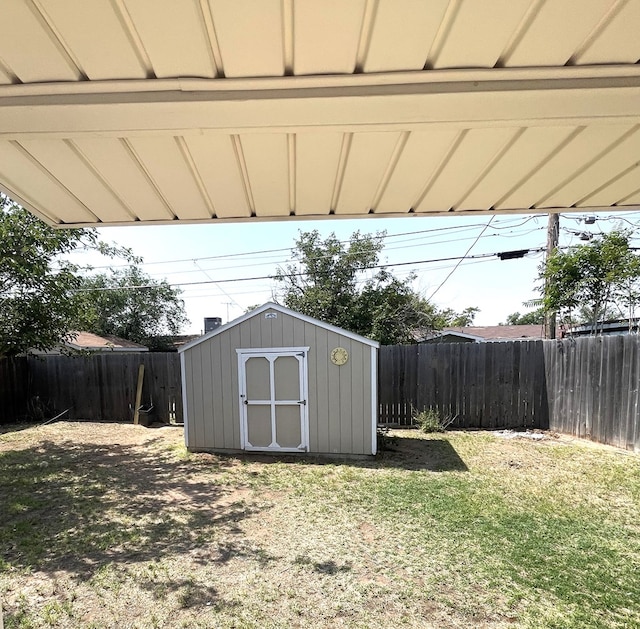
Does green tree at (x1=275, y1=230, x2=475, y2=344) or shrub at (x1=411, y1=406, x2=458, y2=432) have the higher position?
green tree at (x1=275, y1=230, x2=475, y2=344)

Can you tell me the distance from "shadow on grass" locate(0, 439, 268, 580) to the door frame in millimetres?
636

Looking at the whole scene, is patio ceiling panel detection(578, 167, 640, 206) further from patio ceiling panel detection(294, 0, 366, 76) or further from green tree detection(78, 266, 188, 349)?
green tree detection(78, 266, 188, 349)

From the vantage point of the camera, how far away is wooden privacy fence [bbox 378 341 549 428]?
7.96 metres

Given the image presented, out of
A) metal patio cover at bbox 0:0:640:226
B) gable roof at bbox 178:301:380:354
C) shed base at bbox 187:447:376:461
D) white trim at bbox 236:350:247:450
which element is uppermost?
metal patio cover at bbox 0:0:640:226

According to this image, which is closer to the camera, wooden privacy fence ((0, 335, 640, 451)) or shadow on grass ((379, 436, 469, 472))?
shadow on grass ((379, 436, 469, 472))

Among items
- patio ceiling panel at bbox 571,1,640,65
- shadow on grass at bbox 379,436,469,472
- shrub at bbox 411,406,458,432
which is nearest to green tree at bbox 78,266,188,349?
shrub at bbox 411,406,458,432

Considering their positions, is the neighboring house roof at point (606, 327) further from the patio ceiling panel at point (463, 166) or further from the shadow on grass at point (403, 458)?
the patio ceiling panel at point (463, 166)

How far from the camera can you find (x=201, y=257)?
1889cm

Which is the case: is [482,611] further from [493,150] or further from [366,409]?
[366,409]

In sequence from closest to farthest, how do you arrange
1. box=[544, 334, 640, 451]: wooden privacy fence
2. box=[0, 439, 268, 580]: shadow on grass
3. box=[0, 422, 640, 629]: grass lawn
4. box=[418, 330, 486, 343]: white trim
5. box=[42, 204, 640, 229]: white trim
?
box=[42, 204, 640, 229]: white trim
box=[0, 422, 640, 629]: grass lawn
box=[0, 439, 268, 580]: shadow on grass
box=[544, 334, 640, 451]: wooden privacy fence
box=[418, 330, 486, 343]: white trim

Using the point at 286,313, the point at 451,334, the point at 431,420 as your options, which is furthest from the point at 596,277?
the point at 451,334

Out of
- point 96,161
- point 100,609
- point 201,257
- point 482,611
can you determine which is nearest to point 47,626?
point 100,609

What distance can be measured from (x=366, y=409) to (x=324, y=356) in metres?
1.06

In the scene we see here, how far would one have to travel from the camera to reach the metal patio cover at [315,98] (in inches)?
27.5
